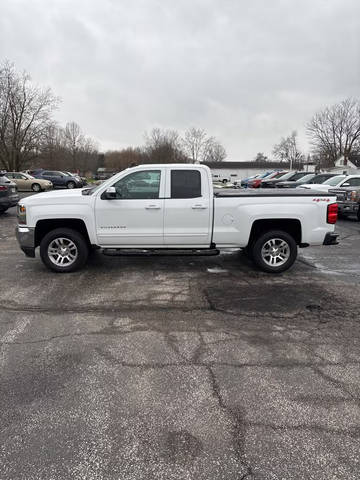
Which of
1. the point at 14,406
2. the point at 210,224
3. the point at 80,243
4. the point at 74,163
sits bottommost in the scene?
the point at 14,406

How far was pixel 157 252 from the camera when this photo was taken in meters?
5.75

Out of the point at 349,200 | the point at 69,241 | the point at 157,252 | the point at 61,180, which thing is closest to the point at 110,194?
the point at 69,241

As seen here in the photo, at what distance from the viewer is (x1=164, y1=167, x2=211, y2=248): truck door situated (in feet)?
18.5

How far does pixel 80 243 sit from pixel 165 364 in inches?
132

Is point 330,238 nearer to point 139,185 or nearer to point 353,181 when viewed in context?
point 139,185

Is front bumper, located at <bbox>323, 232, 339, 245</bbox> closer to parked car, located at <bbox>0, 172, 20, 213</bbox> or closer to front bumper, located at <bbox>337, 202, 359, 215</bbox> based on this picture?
front bumper, located at <bbox>337, 202, 359, 215</bbox>

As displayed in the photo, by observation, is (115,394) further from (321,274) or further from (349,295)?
(321,274)

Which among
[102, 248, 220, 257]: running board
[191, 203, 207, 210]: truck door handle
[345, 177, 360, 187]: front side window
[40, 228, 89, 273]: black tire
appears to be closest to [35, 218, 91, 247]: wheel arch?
[40, 228, 89, 273]: black tire

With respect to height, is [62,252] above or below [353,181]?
below

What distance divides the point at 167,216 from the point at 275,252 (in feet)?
7.04

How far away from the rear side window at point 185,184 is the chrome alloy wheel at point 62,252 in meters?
2.13

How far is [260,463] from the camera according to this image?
2.01 meters

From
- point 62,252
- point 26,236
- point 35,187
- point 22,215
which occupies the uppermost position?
point 35,187

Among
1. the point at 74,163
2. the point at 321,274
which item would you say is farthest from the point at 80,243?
the point at 74,163
